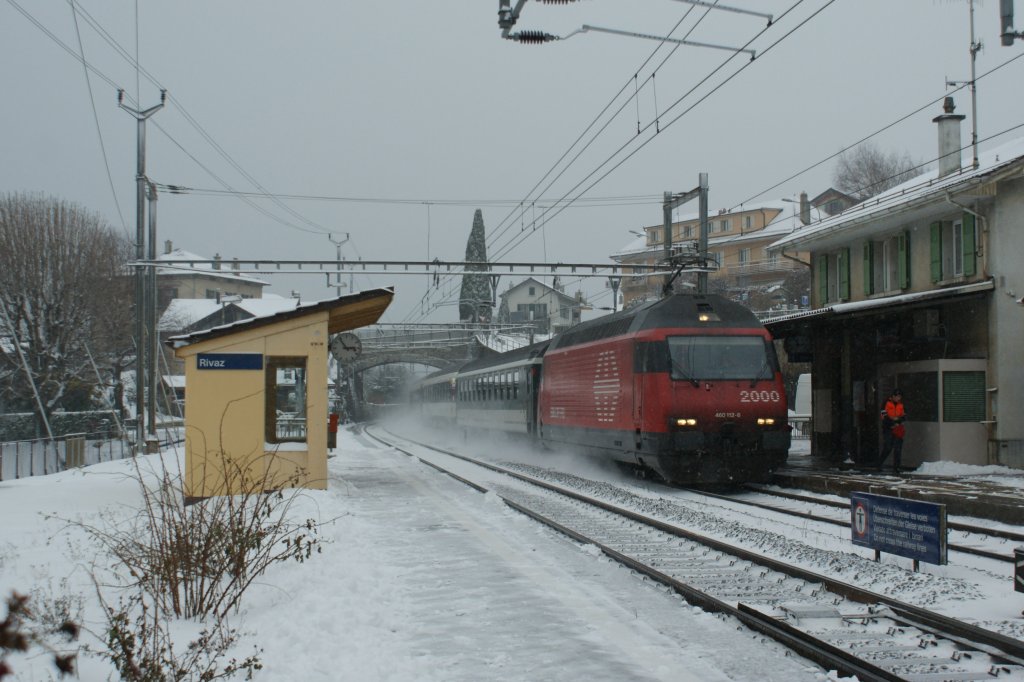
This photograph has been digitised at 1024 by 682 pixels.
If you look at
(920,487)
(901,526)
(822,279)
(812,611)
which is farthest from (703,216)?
(812,611)

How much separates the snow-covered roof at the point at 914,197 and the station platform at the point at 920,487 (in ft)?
19.2

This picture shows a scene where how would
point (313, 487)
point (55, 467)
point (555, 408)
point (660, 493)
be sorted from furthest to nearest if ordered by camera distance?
point (55, 467), point (555, 408), point (660, 493), point (313, 487)

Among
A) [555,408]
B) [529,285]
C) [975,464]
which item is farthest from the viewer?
[529,285]

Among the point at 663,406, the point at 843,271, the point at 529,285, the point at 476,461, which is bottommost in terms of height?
the point at 476,461

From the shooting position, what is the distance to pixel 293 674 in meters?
5.73

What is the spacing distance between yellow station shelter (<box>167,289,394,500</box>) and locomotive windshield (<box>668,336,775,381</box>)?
4932mm

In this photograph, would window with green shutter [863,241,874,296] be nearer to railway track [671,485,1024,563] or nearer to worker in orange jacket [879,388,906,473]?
worker in orange jacket [879,388,906,473]

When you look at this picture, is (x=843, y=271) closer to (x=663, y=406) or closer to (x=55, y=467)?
(x=663, y=406)

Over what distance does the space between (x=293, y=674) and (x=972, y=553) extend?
24.2 feet

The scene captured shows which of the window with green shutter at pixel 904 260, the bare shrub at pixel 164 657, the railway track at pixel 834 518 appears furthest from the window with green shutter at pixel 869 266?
the bare shrub at pixel 164 657

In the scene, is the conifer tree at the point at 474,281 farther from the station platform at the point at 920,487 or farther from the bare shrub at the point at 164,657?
the bare shrub at the point at 164,657

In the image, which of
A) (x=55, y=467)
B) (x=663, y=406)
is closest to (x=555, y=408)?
(x=663, y=406)

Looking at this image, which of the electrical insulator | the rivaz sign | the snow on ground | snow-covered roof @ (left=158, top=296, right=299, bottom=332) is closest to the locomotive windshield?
the snow on ground

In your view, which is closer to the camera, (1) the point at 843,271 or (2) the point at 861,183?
(1) the point at 843,271
